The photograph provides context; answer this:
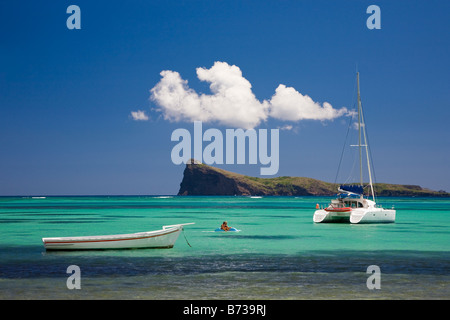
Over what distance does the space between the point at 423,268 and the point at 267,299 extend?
35.2 ft

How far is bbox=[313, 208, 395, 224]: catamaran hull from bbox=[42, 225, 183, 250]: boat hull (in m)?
28.8

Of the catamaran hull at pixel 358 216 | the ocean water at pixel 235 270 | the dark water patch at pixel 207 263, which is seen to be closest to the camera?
the ocean water at pixel 235 270

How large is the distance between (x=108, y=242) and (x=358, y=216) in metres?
32.2

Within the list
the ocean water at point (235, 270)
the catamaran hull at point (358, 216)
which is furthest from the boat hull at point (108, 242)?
the catamaran hull at point (358, 216)

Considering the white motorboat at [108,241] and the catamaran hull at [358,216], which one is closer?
the white motorboat at [108,241]

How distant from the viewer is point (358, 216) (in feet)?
171

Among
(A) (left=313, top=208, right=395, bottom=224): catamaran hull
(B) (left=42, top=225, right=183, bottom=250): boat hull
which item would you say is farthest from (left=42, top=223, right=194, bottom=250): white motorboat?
(A) (left=313, top=208, right=395, bottom=224): catamaran hull

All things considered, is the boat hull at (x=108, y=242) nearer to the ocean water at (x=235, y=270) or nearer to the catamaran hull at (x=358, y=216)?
the ocean water at (x=235, y=270)

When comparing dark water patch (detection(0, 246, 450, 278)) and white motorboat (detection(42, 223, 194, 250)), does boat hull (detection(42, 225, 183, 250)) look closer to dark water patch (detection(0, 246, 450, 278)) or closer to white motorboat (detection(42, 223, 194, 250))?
white motorboat (detection(42, 223, 194, 250))

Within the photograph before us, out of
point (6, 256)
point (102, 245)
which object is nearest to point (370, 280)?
point (102, 245)

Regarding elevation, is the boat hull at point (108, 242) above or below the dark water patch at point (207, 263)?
above

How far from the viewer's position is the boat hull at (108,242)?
28294 mm

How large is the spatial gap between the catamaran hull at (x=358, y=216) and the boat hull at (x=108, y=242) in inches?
1135
